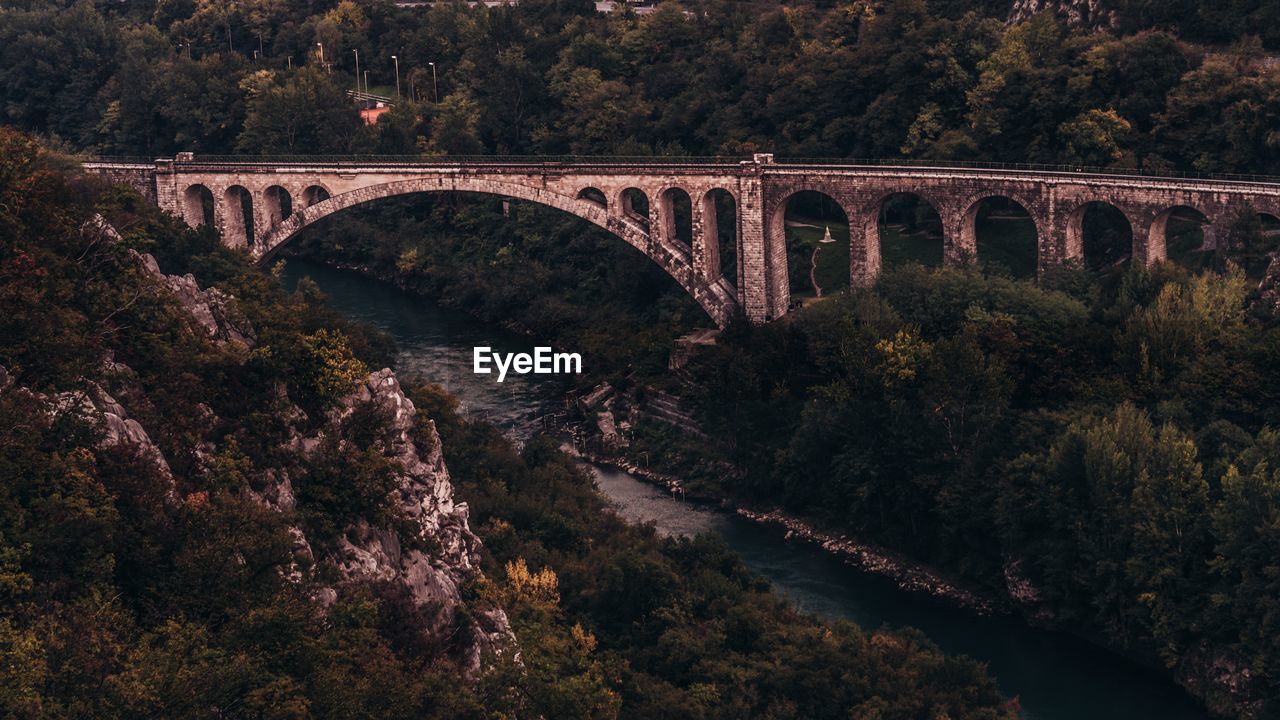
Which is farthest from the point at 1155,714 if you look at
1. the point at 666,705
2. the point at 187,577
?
the point at 187,577

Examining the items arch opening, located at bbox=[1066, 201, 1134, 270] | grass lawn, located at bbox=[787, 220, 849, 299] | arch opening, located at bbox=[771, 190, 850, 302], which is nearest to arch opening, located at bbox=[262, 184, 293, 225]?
arch opening, located at bbox=[771, 190, 850, 302]

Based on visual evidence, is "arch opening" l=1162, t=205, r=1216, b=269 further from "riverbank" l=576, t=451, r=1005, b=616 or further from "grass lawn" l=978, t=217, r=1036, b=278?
"riverbank" l=576, t=451, r=1005, b=616

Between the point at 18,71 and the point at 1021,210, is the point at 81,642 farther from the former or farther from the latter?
the point at 18,71

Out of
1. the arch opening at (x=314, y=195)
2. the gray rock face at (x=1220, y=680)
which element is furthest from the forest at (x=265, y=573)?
the arch opening at (x=314, y=195)

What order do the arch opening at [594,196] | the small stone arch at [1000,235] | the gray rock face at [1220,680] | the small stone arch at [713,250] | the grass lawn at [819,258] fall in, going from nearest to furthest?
the gray rock face at [1220,680] < the small stone arch at [1000,235] < the small stone arch at [713,250] < the grass lawn at [819,258] < the arch opening at [594,196]

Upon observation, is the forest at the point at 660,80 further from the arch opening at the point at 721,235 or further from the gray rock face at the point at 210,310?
the gray rock face at the point at 210,310

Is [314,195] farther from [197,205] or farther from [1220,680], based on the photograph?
[1220,680]

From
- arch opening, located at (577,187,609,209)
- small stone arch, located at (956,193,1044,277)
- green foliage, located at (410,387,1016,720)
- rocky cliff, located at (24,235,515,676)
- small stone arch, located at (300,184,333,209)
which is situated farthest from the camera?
small stone arch, located at (300,184,333,209)
